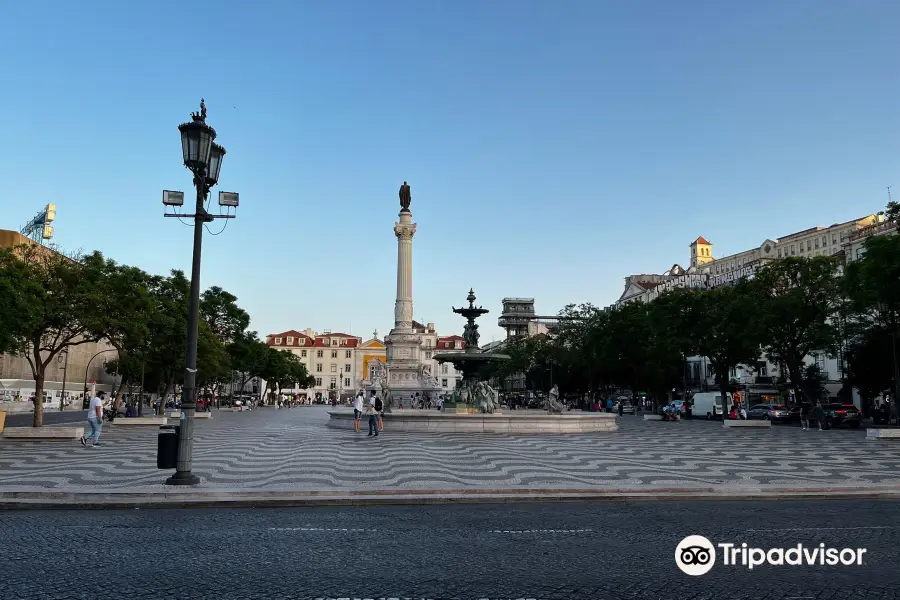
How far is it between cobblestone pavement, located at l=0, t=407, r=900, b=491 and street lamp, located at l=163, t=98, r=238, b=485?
76 cm

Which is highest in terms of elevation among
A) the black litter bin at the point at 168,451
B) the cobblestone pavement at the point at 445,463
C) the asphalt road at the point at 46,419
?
the black litter bin at the point at 168,451

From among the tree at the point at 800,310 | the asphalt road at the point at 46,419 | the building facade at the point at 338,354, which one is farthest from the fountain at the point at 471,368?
the building facade at the point at 338,354

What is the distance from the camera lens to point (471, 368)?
34.4m

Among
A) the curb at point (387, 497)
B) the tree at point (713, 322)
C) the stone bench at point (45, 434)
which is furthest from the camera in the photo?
the tree at point (713, 322)

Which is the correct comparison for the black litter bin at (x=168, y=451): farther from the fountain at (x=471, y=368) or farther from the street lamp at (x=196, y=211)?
the fountain at (x=471, y=368)

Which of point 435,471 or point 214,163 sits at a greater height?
point 214,163

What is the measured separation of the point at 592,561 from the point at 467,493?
16.4ft

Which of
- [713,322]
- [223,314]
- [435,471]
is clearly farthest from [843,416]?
[223,314]

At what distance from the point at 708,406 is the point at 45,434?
155ft

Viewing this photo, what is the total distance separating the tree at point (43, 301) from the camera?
22853 millimetres

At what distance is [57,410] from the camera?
5906 centimetres

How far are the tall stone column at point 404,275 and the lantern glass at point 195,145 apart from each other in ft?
160

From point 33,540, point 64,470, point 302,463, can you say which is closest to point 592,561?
point 33,540

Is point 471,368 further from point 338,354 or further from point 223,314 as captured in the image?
point 338,354
